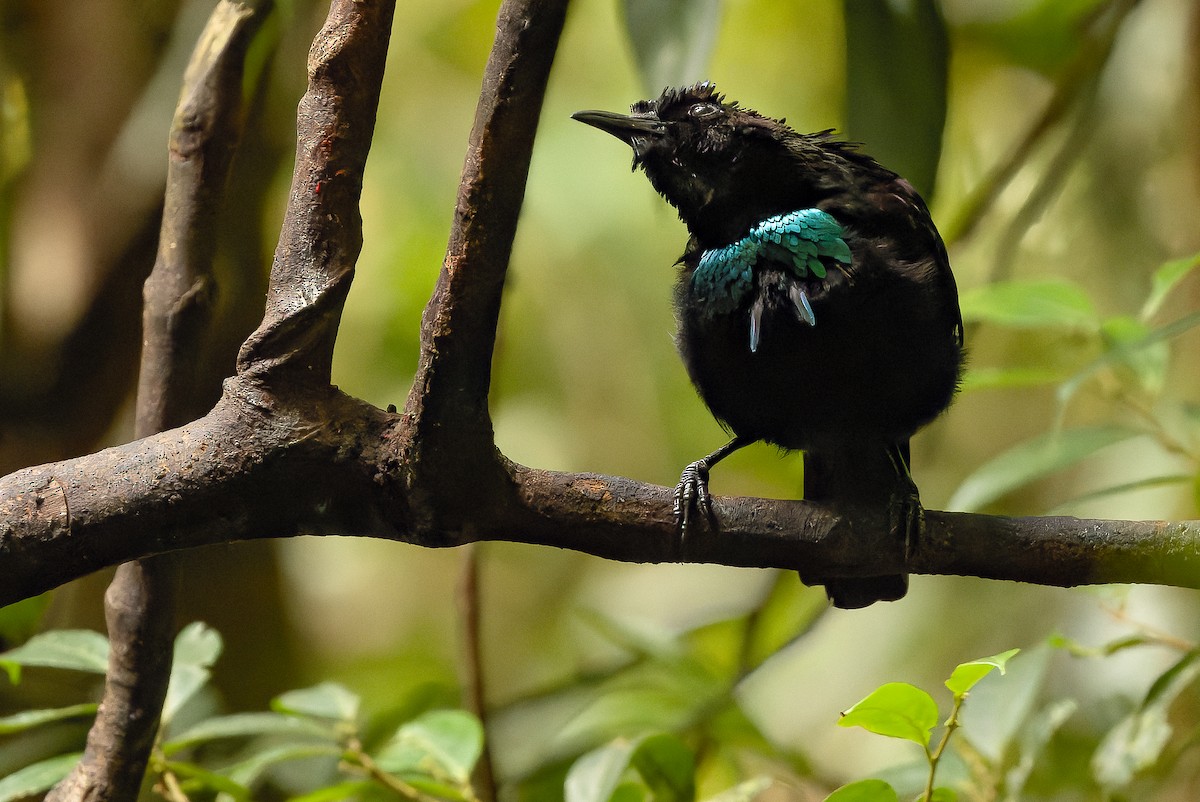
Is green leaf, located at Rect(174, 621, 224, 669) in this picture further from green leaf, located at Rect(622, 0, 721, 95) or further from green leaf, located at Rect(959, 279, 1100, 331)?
green leaf, located at Rect(959, 279, 1100, 331)

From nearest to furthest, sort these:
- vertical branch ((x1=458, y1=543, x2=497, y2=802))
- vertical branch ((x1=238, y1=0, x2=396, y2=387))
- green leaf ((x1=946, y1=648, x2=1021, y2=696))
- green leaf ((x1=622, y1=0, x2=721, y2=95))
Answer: green leaf ((x1=946, y1=648, x2=1021, y2=696)), vertical branch ((x1=238, y1=0, x2=396, y2=387)), green leaf ((x1=622, y1=0, x2=721, y2=95)), vertical branch ((x1=458, y1=543, x2=497, y2=802))

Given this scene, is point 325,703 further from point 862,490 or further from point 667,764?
point 862,490

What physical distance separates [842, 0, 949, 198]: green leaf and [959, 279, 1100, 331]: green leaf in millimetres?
219

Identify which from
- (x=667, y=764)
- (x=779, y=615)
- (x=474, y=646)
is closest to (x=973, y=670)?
(x=667, y=764)

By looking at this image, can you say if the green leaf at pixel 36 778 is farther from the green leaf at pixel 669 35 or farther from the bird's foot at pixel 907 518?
the green leaf at pixel 669 35

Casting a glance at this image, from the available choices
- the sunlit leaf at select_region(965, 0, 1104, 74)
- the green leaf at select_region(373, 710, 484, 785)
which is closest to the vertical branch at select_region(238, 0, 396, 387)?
the green leaf at select_region(373, 710, 484, 785)

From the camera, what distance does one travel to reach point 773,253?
1377mm

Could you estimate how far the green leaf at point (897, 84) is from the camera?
5.86ft

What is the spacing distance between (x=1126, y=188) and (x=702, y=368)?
214 centimetres

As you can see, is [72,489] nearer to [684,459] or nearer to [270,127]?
[270,127]

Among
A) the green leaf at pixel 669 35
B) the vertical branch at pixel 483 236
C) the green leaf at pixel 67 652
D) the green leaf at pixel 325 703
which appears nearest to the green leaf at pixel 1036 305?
the green leaf at pixel 669 35

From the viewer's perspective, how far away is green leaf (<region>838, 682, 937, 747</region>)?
0.97m

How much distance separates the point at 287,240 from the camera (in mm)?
1020

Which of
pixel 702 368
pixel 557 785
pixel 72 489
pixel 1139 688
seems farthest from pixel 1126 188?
pixel 72 489
